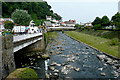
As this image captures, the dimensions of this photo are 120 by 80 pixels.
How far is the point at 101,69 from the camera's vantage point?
19.3m

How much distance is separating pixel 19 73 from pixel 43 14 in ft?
466

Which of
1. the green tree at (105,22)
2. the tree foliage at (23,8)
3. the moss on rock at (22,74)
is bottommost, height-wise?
the moss on rock at (22,74)

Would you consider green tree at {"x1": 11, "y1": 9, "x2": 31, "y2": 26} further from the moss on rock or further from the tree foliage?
the moss on rock

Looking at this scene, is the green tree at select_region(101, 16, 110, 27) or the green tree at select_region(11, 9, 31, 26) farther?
the green tree at select_region(101, 16, 110, 27)

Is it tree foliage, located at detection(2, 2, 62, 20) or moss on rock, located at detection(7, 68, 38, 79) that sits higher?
tree foliage, located at detection(2, 2, 62, 20)

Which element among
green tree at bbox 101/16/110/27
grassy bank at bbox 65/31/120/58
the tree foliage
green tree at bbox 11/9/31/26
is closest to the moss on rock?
grassy bank at bbox 65/31/120/58

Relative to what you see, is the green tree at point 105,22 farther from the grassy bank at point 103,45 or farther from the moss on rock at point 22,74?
the moss on rock at point 22,74

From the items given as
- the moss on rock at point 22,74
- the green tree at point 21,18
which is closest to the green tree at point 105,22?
the green tree at point 21,18

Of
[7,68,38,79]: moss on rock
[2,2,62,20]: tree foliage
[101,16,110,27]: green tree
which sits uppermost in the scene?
[2,2,62,20]: tree foliage

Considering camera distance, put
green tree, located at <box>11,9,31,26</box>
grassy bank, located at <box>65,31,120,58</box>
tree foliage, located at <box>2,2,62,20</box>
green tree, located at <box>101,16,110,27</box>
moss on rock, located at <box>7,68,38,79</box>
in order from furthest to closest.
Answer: tree foliage, located at <box>2,2,62,20</box>, green tree, located at <box>101,16,110,27</box>, green tree, located at <box>11,9,31,26</box>, grassy bank, located at <box>65,31,120,58</box>, moss on rock, located at <box>7,68,38,79</box>

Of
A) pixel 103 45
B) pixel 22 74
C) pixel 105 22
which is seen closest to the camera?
pixel 22 74

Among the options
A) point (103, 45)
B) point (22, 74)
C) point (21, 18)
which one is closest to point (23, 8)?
point (21, 18)

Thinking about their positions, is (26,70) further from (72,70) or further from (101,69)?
(101,69)

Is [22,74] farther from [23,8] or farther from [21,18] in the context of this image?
[23,8]
